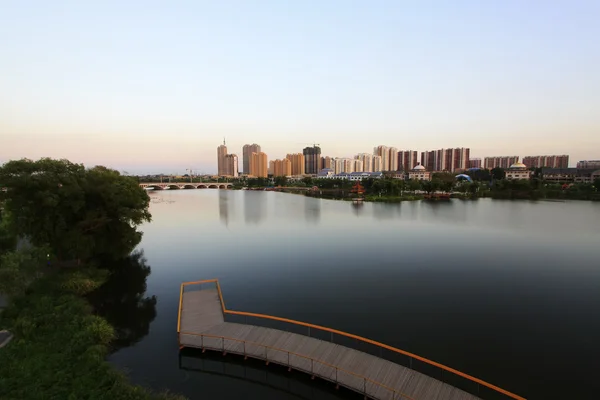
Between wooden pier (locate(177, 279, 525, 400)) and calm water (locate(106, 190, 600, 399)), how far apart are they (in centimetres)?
38

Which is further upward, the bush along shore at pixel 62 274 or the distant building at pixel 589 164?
the distant building at pixel 589 164

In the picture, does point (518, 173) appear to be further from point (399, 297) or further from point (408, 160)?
point (399, 297)

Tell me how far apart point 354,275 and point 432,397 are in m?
9.25

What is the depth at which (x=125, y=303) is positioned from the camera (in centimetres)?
1270

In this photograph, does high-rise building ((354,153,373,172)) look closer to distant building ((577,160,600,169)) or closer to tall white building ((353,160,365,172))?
tall white building ((353,160,365,172))

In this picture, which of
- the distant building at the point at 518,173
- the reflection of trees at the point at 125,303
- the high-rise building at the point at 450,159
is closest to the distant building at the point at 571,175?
the distant building at the point at 518,173

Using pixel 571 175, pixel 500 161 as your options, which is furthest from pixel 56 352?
pixel 500 161

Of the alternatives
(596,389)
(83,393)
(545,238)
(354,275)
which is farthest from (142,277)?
(545,238)

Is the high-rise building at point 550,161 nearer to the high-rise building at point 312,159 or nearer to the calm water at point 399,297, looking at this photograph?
the high-rise building at point 312,159

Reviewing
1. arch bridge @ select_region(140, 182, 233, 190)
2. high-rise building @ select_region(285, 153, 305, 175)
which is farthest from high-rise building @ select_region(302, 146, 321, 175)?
arch bridge @ select_region(140, 182, 233, 190)

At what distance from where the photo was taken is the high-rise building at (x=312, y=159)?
583ft

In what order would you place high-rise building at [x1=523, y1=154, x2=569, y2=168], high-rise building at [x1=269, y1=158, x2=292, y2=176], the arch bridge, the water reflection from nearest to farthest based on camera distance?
1. the water reflection
2. the arch bridge
3. high-rise building at [x1=523, y1=154, x2=569, y2=168]
4. high-rise building at [x1=269, y1=158, x2=292, y2=176]

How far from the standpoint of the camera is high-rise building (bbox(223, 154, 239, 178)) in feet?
620

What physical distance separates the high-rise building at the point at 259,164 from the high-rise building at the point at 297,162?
46.8ft
